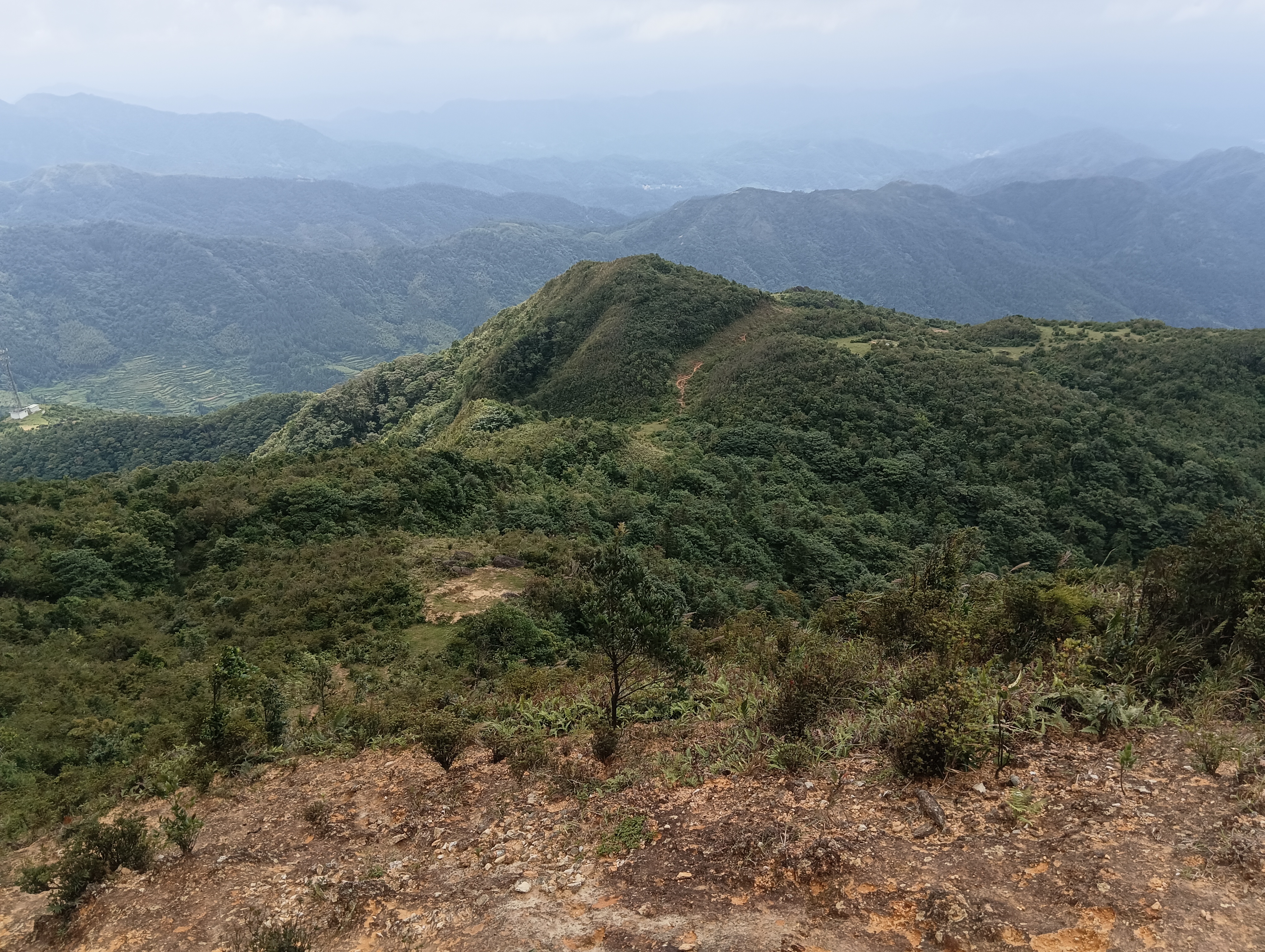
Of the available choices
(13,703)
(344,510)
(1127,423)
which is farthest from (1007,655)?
(1127,423)

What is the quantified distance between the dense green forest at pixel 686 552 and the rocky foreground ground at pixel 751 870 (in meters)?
0.67

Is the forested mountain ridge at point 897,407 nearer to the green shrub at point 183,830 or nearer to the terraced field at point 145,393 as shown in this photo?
the green shrub at point 183,830

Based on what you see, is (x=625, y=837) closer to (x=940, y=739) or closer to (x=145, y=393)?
(x=940, y=739)

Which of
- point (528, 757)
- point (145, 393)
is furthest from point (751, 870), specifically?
point (145, 393)

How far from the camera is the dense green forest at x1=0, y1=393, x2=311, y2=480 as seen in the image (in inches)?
2881

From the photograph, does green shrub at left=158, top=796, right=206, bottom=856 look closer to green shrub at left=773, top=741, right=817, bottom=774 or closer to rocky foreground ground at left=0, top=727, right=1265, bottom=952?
rocky foreground ground at left=0, top=727, right=1265, bottom=952

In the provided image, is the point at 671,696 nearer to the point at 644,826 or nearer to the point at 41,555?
the point at 644,826

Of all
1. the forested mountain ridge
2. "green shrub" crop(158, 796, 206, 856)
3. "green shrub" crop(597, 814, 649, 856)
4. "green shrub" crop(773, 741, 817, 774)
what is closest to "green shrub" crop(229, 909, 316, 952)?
"green shrub" crop(158, 796, 206, 856)

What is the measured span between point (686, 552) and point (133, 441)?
78.5m

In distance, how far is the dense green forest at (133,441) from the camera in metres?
73.2

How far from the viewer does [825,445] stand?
3912cm

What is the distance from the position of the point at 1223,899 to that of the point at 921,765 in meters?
2.42

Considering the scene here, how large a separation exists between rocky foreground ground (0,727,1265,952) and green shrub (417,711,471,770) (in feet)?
2.68

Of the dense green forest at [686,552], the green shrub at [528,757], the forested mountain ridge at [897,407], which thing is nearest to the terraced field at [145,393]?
the forested mountain ridge at [897,407]
